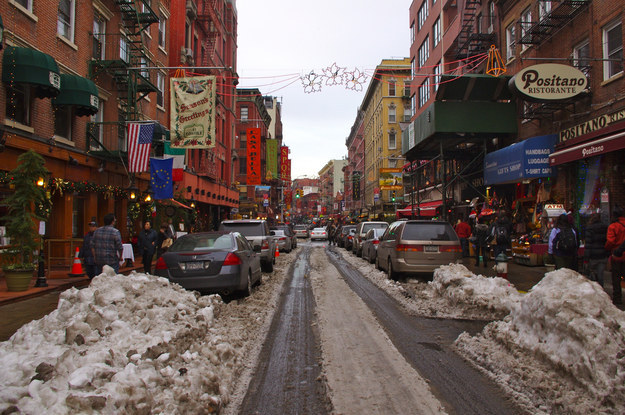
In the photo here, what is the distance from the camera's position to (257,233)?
14.9 m

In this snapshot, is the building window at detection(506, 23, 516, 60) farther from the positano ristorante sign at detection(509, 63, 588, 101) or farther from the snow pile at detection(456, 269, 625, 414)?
the snow pile at detection(456, 269, 625, 414)

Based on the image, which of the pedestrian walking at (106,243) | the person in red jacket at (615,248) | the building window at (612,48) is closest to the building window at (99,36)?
the pedestrian walking at (106,243)

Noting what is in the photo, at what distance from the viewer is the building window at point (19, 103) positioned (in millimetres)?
12477

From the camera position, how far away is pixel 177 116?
1683 cm

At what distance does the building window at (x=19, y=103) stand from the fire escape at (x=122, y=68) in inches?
129

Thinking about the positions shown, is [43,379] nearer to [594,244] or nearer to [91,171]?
[594,244]

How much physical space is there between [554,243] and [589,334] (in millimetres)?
5853

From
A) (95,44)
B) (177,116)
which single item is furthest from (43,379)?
(95,44)

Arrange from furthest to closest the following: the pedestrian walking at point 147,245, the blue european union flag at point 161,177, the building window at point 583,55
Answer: the blue european union flag at point 161,177, the building window at point 583,55, the pedestrian walking at point 147,245

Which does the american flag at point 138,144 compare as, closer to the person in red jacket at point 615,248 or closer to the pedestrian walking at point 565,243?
the pedestrian walking at point 565,243

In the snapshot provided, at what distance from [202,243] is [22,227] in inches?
171

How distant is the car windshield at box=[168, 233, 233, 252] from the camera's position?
9023mm

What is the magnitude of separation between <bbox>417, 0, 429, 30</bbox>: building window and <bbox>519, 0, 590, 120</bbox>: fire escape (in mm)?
19204

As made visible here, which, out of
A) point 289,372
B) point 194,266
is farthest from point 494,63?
point 289,372
